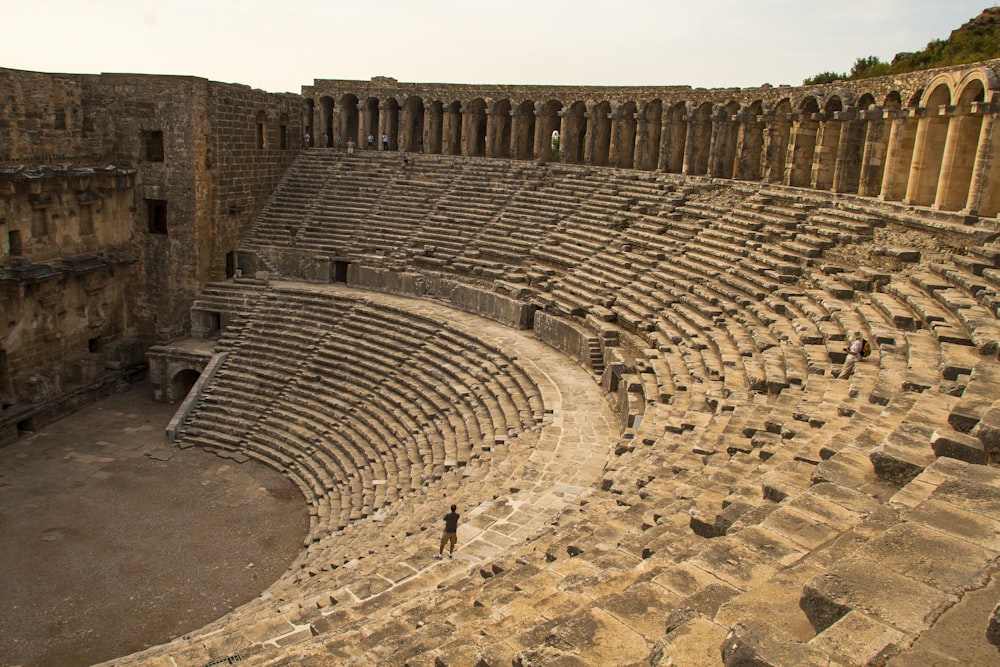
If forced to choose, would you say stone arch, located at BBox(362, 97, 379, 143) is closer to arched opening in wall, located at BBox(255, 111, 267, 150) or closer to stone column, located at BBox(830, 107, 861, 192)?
arched opening in wall, located at BBox(255, 111, 267, 150)

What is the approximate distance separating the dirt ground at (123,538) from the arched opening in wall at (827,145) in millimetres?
14722

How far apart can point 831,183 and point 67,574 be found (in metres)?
18.7

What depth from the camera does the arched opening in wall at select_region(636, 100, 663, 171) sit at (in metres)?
24.5

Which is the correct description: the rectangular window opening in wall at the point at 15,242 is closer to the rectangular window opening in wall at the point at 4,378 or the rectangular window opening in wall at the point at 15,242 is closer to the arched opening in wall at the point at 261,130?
the rectangular window opening in wall at the point at 4,378

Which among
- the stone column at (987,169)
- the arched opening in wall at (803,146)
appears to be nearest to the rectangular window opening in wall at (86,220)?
the arched opening in wall at (803,146)

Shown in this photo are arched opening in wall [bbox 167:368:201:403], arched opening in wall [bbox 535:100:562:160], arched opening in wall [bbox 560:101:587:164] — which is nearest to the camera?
arched opening in wall [bbox 167:368:201:403]

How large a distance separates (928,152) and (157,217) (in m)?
20.9

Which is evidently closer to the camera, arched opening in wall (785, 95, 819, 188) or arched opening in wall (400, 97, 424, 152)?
arched opening in wall (785, 95, 819, 188)

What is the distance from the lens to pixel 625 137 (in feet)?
84.1

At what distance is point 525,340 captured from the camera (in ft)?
60.8

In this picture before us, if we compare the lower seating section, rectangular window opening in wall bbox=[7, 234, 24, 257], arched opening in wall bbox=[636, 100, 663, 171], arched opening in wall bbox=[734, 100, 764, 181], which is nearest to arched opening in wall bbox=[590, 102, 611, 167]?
arched opening in wall bbox=[636, 100, 663, 171]

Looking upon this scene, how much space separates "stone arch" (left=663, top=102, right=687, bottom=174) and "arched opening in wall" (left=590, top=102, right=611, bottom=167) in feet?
7.44

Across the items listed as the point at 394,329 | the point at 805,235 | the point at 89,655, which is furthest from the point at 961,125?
the point at 89,655

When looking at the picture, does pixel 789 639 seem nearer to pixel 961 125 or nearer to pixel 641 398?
pixel 641 398
